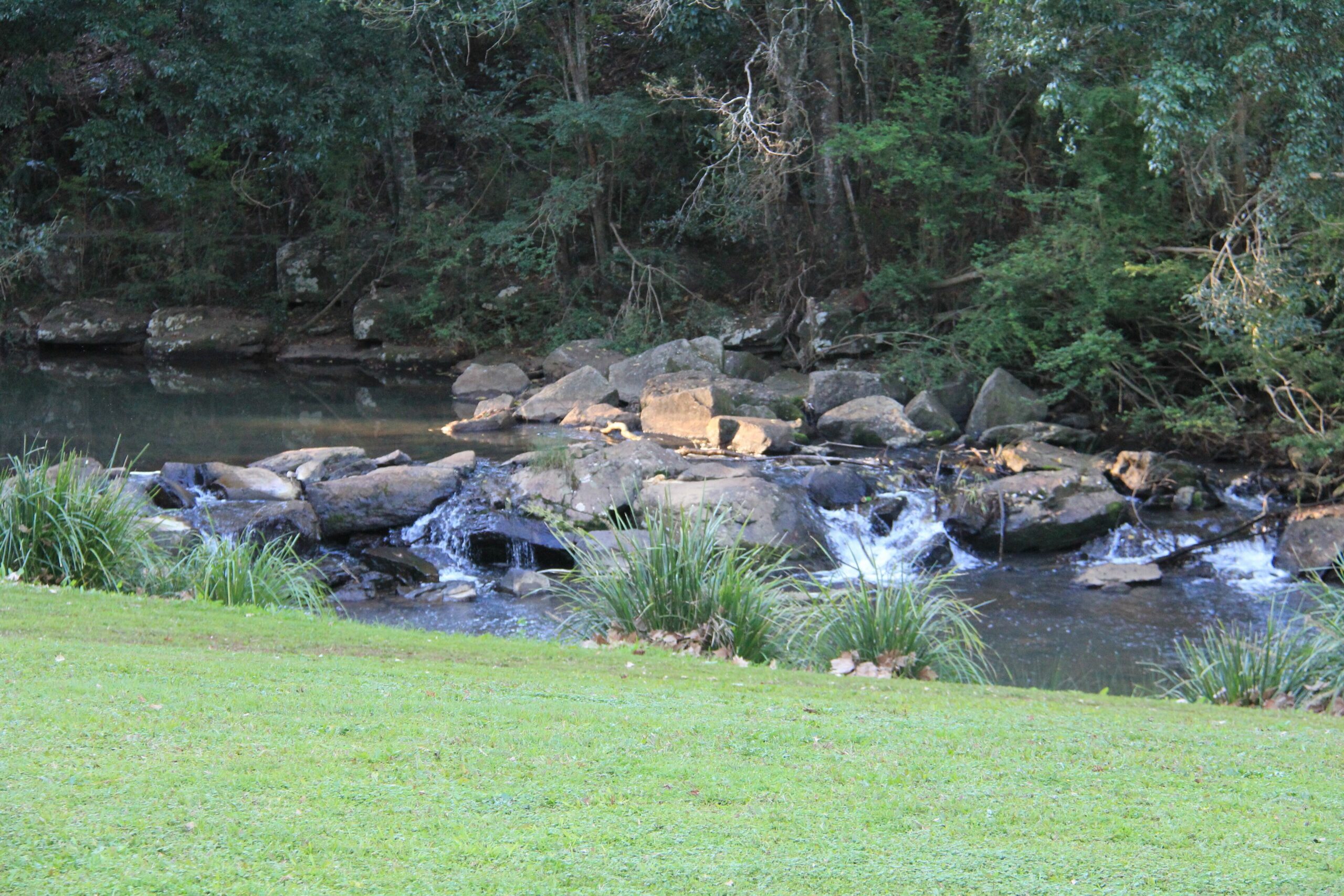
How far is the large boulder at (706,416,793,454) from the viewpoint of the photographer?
1638 cm

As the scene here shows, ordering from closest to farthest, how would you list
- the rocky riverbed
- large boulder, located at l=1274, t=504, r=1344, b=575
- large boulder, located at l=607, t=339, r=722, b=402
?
the rocky riverbed < large boulder, located at l=1274, t=504, r=1344, b=575 < large boulder, located at l=607, t=339, r=722, b=402

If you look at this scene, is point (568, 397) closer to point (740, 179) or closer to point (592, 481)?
point (740, 179)

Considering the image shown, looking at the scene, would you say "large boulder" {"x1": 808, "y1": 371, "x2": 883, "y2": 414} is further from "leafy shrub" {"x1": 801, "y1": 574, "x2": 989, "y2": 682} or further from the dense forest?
"leafy shrub" {"x1": 801, "y1": 574, "x2": 989, "y2": 682}

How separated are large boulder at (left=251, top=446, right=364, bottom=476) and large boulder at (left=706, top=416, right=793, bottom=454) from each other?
492cm

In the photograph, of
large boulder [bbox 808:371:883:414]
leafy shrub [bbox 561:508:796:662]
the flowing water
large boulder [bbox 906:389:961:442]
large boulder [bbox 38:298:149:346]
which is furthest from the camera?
large boulder [bbox 38:298:149:346]

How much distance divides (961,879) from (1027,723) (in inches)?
82.1

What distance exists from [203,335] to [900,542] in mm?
19598

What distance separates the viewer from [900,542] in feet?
44.5

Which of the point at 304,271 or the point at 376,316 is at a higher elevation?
the point at 304,271

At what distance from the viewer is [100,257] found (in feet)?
94.4

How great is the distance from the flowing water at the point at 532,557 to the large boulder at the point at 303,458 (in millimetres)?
992

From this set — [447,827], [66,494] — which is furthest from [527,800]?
[66,494]

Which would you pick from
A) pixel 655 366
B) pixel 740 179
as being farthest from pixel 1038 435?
pixel 740 179

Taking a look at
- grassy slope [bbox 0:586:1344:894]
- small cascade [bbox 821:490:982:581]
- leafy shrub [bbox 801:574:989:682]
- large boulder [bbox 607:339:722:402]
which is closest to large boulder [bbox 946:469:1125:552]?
small cascade [bbox 821:490:982:581]
